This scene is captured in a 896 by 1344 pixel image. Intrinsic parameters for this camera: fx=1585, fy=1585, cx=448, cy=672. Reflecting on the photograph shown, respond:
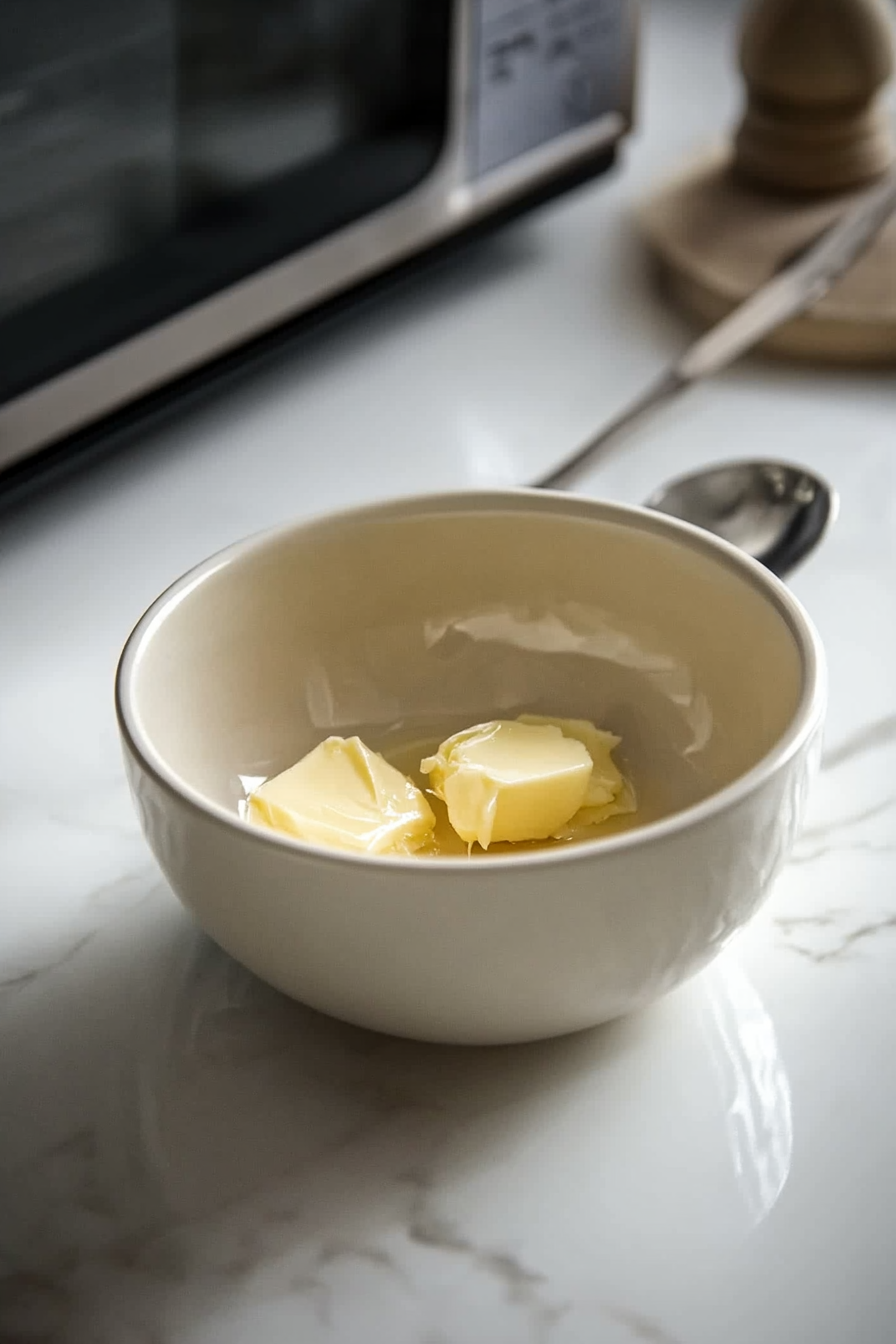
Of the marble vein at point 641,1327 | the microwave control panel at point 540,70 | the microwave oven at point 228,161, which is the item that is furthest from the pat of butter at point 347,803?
the microwave control panel at point 540,70

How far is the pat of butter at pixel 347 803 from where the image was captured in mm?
425

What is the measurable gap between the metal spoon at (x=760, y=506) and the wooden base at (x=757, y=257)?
0.18 m

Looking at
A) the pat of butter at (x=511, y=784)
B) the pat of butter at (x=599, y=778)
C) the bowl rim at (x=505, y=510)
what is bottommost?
the pat of butter at (x=599, y=778)

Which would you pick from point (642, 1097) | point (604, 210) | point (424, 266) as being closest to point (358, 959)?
point (642, 1097)

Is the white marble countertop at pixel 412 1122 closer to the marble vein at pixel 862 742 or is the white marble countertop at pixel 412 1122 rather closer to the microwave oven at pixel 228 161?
the marble vein at pixel 862 742

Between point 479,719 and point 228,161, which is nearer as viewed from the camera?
point 479,719

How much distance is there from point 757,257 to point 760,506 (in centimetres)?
24

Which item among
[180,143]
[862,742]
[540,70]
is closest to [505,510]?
[862,742]

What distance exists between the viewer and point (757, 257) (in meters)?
0.80

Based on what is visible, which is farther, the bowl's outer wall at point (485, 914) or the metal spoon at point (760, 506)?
the metal spoon at point (760, 506)

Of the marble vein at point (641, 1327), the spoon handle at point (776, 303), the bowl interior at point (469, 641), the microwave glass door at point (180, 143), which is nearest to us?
the marble vein at point (641, 1327)

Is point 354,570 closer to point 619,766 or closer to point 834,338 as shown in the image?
point 619,766

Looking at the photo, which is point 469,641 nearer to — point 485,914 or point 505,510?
point 505,510

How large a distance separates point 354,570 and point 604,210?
0.51 meters
